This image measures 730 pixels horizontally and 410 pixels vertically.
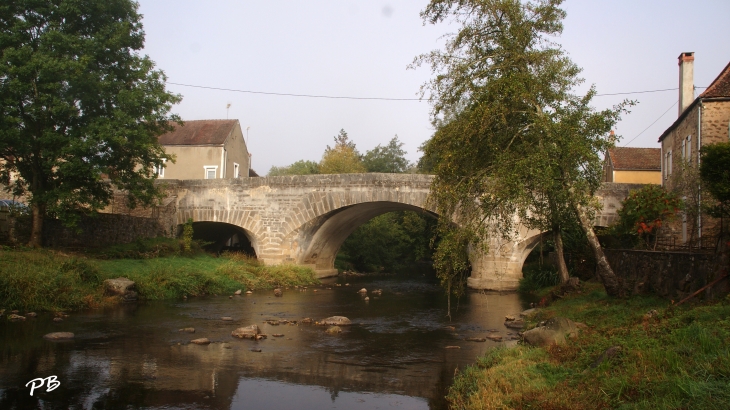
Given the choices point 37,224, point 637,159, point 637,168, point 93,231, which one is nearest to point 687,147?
point 637,168

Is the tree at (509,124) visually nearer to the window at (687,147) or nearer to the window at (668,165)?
the window at (687,147)

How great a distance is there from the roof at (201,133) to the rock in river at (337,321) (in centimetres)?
1908

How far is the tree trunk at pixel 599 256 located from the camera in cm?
1110

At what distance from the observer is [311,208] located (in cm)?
2148

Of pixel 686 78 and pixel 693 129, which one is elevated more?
pixel 686 78

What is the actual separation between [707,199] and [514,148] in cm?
630

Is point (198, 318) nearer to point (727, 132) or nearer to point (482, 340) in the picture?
point (482, 340)

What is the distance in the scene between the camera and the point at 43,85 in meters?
15.4

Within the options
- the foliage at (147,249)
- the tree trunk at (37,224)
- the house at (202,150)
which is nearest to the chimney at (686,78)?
the foliage at (147,249)

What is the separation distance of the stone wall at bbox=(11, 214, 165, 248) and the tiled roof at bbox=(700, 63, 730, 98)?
1858cm

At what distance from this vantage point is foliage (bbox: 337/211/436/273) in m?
30.7

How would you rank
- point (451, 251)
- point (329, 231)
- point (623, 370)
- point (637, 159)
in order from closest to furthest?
point (623, 370)
point (451, 251)
point (329, 231)
point (637, 159)

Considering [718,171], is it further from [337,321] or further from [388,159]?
[388,159]

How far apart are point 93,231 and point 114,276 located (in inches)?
152
